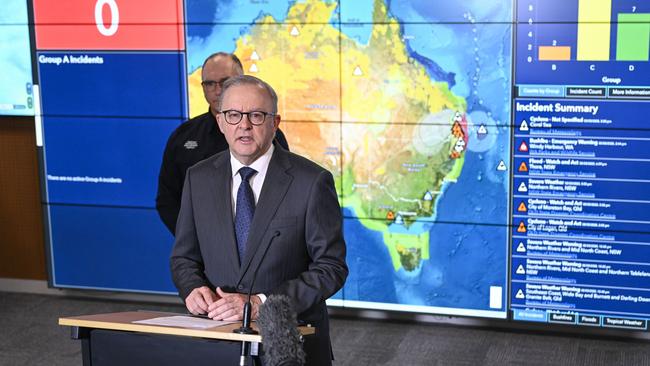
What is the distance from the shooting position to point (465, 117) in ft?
18.0

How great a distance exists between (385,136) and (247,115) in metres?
2.90

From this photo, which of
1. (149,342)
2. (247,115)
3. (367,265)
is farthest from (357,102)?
(149,342)

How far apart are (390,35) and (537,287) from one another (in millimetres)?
1813

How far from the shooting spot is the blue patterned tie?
2928mm

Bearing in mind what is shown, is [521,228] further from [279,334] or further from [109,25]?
[279,334]

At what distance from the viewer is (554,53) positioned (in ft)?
17.3

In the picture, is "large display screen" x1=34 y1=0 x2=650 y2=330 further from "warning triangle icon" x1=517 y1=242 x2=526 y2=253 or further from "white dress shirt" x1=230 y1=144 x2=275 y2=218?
"white dress shirt" x1=230 y1=144 x2=275 y2=218

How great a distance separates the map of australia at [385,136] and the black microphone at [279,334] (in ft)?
11.8

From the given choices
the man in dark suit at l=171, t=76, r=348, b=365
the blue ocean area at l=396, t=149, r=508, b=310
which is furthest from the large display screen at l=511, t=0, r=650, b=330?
the man in dark suit at l=171, t=76, r=348, b=365

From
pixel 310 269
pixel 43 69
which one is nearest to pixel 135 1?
pixel 43 69

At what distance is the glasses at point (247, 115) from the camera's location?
2.86m

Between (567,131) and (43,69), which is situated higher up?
(43,69)

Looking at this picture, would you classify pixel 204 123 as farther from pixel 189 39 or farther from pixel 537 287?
pixel 537 287

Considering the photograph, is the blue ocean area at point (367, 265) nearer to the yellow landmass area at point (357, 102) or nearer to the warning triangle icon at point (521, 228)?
the yellow landmass area at point (357, 102)
